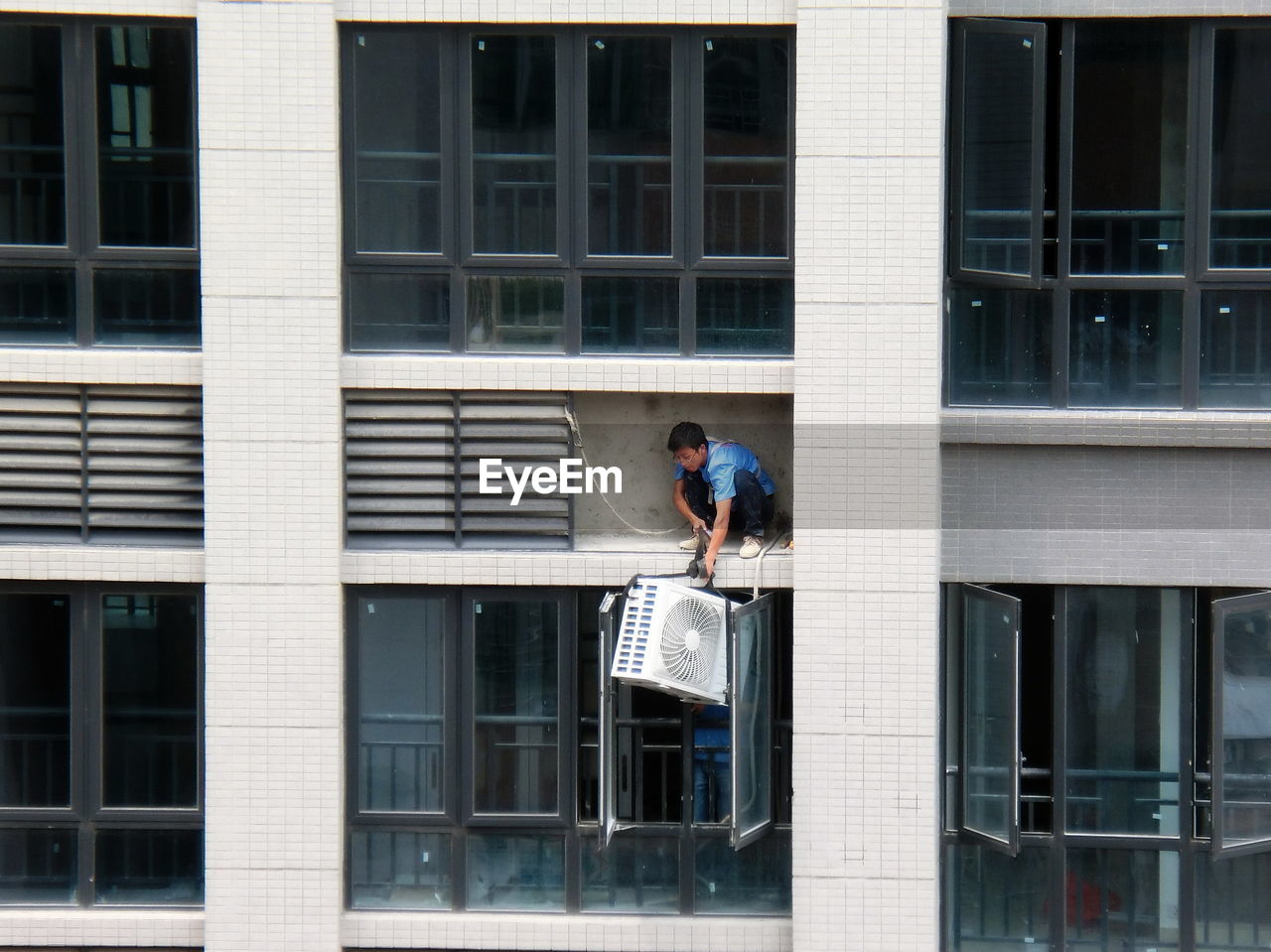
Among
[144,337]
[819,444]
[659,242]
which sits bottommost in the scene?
[819,444]

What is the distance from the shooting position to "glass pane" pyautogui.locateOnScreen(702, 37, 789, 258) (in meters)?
10.0

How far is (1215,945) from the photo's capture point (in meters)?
10.1

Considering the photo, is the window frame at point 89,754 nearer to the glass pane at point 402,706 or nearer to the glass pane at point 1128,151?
the glass pane at point 402,706

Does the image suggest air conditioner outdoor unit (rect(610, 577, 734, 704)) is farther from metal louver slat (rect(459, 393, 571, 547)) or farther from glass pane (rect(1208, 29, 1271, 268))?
glass pane (rect(1208, 29, 1271, 268))

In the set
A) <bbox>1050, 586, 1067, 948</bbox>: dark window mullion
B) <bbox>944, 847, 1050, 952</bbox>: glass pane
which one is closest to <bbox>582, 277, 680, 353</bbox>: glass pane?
<bbox>1050, 586, 1067, 948</bbox>: dark window mullion

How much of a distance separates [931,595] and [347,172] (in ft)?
15.7

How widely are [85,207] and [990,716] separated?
7.02 metres

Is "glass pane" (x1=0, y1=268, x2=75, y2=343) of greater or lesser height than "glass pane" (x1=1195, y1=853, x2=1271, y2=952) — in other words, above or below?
above

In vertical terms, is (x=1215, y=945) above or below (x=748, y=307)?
below

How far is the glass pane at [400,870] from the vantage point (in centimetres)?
1029

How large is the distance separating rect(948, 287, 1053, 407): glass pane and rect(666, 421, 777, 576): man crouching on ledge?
1.47 m

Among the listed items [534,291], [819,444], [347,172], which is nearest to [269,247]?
[347,172]

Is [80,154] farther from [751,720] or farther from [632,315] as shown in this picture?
[751,720]

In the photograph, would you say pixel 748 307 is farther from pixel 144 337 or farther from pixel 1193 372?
pixel 144 337
